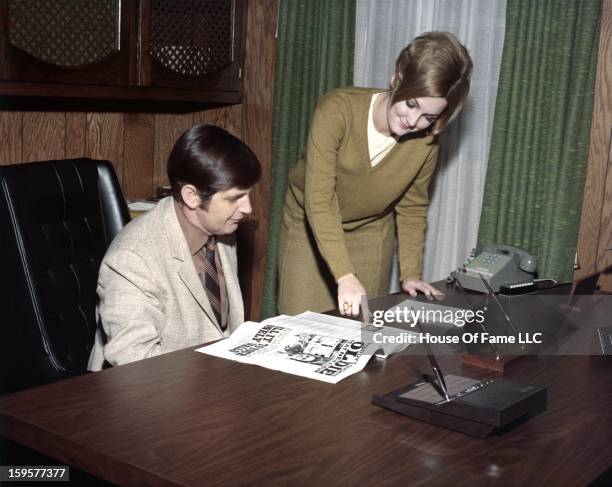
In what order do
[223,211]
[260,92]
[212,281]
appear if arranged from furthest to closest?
[260,92] → [212,281] → [223,211]

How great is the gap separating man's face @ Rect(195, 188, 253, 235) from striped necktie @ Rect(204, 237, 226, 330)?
90 mm

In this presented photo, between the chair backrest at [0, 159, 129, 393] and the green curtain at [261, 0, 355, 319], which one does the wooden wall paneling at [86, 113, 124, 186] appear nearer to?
the green curtain at [261, 0, 355, 319]

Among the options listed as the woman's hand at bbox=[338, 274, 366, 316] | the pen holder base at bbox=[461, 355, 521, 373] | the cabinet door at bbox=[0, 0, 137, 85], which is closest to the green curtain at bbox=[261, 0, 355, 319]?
the cabinet door at bbox=[0, 0, 137, 85]

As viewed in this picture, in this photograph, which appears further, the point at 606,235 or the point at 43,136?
the point at 43,136

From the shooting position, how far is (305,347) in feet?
5.86

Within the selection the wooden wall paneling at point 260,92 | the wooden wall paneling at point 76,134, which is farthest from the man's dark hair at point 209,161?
the wooden wall paneling at point 260,92

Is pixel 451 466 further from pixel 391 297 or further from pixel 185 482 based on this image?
pixel 391 297

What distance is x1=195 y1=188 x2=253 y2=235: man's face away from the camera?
6.67 ft

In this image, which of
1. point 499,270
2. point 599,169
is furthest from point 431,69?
point 599,169

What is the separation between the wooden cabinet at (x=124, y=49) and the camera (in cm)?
273

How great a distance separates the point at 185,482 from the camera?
1.16 metres

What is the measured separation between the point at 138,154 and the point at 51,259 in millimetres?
1806

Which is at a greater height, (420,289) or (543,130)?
(543,130)

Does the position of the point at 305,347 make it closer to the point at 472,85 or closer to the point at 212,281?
the point at 212,281
